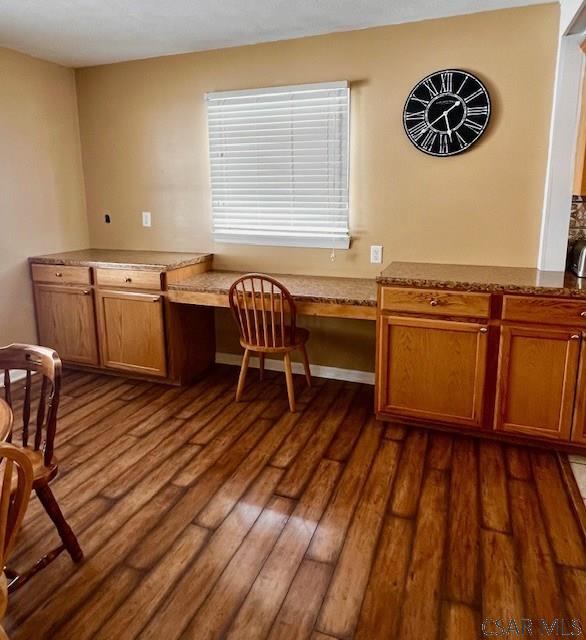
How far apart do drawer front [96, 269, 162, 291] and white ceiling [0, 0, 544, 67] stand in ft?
4.89

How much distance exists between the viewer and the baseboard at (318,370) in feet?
11.8

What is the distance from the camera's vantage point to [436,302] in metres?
2.68

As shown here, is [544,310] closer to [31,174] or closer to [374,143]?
[374,143]

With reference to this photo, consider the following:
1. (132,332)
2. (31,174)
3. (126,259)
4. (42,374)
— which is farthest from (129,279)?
(42,374)

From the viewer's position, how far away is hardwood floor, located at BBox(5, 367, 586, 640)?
64.7 inches

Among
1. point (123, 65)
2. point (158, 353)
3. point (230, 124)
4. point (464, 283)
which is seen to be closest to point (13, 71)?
point (123, 65)

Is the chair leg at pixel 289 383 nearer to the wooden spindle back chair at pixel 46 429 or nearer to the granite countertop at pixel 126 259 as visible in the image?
the granite countertop at pixel 126 259

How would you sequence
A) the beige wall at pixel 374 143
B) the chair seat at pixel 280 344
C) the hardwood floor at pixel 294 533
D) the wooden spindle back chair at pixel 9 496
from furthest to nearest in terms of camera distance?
the chair seat at pixel 280 344
the beige wall at pixel 374 143
the hardwood floor at pixel 294 533
the wooden spindle back chair at pixel 9 496

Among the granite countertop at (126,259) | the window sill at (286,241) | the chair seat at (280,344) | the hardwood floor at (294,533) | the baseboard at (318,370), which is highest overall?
the window sill at (286,241)

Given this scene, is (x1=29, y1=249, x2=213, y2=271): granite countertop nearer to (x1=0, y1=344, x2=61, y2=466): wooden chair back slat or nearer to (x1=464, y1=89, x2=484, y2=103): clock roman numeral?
(x1=0, y1=344, x2=61, y2=466): wooden chair back slat

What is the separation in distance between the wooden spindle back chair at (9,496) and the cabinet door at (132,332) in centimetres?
225

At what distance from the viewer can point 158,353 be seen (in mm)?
3486

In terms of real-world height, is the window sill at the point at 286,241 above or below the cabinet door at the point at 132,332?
above

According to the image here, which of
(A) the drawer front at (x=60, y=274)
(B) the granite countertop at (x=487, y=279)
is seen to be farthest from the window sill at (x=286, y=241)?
(A) the drawer front at (x=60, y=274)
